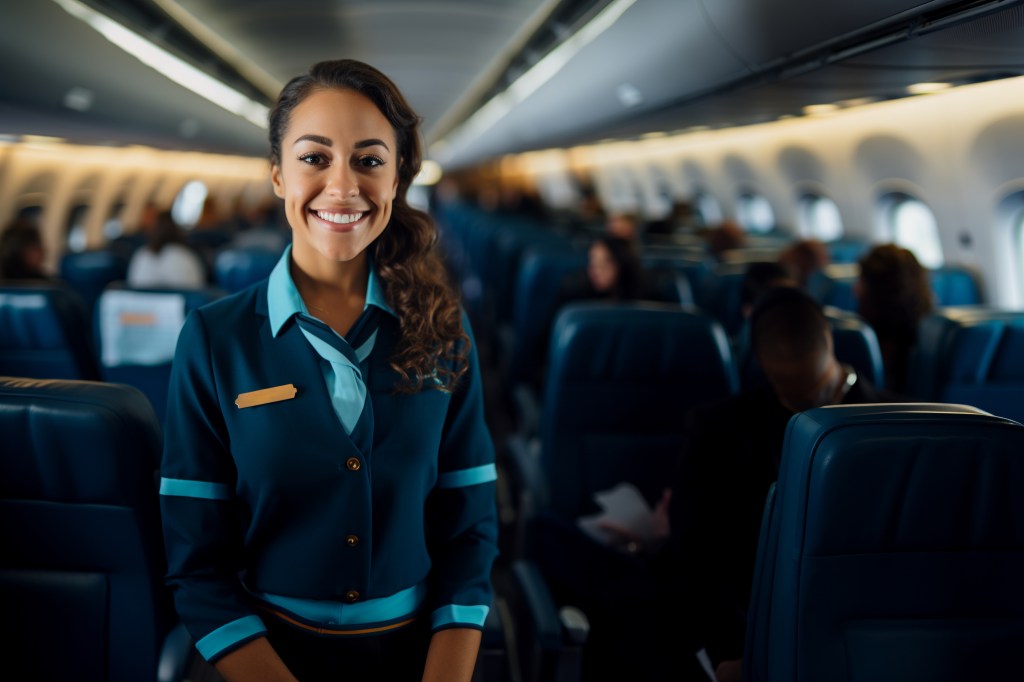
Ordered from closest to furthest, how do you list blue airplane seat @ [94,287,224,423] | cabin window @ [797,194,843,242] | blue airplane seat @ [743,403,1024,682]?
blue airplane seat @ [743,403,1024,682], blue airplane seat @ [94,287,224,423], cabin window @ [797,194,843,242]

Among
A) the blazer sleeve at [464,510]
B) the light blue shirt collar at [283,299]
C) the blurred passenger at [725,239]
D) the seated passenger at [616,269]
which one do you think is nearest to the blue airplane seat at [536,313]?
the seated passenger at [616,269]

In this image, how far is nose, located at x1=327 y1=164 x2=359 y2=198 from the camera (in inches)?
60.1

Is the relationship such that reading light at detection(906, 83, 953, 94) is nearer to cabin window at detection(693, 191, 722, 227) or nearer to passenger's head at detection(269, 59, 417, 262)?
passenger's head at detection(269, 59, 417, 262)

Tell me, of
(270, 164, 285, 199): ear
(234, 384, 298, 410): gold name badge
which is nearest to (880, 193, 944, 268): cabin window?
(270, 164, 285, 199): ear

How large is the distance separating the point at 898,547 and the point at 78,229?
1220 cm

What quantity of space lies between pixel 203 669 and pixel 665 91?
4084mm

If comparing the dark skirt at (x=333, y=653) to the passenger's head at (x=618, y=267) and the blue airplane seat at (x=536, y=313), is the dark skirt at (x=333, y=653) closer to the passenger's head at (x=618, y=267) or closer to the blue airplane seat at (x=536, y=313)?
the blue airplane seat at (x=536, y=313)

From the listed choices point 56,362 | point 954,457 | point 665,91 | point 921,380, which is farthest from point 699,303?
point 954,457

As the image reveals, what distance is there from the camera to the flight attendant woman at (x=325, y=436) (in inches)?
60.1

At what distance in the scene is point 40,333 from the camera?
11.1ft

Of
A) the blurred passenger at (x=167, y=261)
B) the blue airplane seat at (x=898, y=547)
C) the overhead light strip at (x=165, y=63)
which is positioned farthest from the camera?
the blurred passenger at (x=167, y=261)

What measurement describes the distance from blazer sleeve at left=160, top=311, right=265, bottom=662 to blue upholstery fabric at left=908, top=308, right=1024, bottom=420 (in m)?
2.45

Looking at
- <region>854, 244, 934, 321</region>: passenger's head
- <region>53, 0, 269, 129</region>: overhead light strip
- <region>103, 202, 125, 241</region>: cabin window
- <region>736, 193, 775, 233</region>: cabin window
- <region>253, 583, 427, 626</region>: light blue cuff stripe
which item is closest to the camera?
<region>253, 583, 427, 626</region>: light blue cuff stripe

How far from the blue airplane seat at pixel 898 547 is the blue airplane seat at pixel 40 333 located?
9.60ft
